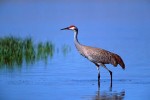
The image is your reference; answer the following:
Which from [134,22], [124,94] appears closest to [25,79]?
[124,94]

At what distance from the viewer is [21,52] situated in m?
19.5

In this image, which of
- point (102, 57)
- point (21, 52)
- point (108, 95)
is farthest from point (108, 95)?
point (21, 52)

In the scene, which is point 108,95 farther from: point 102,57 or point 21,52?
point 21,52

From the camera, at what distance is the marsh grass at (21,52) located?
18.7 m

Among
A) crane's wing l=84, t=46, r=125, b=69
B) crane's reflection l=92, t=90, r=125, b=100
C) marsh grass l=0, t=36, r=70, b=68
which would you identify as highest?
marsh grass l=0, t=36, r=70, b=68

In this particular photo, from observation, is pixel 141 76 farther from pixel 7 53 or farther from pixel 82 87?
pixel 7 53

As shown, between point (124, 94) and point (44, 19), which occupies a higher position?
point (44, 19)

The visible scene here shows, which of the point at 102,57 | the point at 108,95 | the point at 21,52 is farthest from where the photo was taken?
the point at 21,52

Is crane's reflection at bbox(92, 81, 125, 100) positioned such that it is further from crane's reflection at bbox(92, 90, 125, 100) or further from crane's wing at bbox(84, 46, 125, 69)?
crane's wing at bbox(84, 46, 125, 69)

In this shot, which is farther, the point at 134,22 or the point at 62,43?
the point at 134,22

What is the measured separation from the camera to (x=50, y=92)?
13742mm

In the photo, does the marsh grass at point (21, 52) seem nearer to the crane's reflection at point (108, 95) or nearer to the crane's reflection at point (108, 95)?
the crane's reflection at point (108, 95)

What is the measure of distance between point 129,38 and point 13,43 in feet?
22.2

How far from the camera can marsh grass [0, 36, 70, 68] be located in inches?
736
